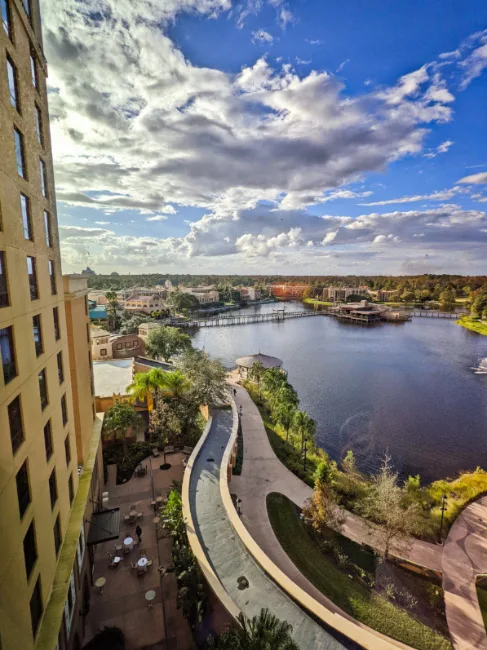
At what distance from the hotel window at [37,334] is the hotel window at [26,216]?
2.76m

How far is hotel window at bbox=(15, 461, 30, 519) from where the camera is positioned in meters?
9.83

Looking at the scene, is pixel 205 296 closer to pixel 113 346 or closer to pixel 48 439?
pixel 113 346

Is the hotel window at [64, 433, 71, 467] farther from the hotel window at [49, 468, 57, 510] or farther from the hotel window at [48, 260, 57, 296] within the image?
the hotel window at [48, 260, 57, 296]

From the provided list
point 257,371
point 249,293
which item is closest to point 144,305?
point 257,371

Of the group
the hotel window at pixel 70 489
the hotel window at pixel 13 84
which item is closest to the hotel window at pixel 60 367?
the hotel window at pixel 70 489

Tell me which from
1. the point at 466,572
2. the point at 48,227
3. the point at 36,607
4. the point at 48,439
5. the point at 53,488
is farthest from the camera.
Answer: the point at 466,572

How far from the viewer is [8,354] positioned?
9.45 m

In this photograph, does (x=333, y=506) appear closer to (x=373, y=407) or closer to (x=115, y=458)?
(x=115, y=458)

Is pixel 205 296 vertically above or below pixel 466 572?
above

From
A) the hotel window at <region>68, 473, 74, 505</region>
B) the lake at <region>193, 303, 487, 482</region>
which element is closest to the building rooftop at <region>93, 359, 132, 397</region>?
the hotel window at <region>68, 473, 74, 505</region>

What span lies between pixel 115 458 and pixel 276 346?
57.8 meters

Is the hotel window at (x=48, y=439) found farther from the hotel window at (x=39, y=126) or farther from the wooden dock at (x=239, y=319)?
the wooden dock at (x=239, y=319)

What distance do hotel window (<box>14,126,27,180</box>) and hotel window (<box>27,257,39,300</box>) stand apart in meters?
2.74

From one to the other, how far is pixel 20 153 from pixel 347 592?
74.6 feet
